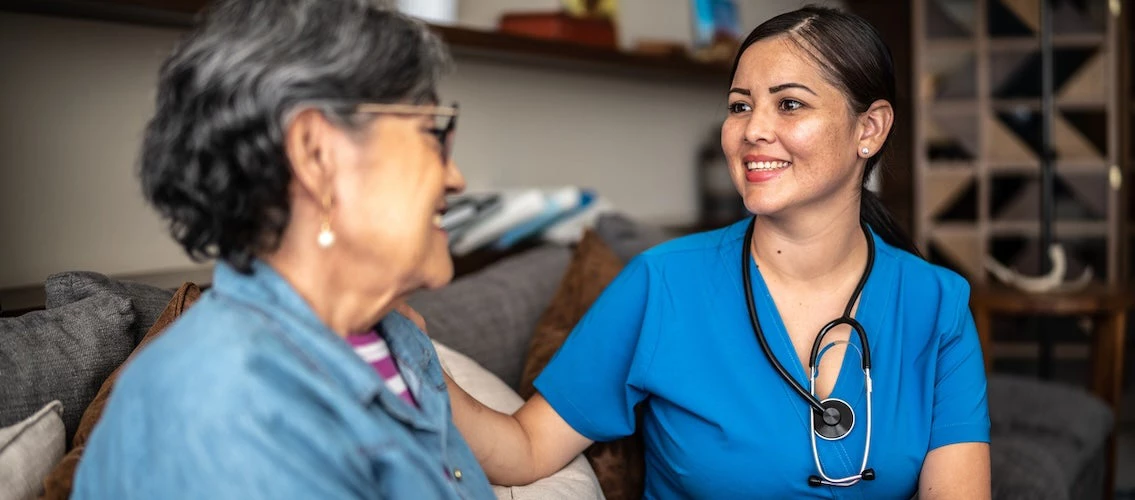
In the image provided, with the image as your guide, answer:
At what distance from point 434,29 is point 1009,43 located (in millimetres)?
3431

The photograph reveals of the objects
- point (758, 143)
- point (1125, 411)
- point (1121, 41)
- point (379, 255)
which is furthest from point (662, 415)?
point (1121, 41)

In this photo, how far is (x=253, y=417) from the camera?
0.80 meters

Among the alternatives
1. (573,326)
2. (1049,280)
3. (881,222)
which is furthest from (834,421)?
(1049,280)

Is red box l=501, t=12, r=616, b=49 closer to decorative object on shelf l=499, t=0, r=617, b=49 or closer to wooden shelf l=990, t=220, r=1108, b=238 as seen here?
decorative object on shelf l=499, t=0, r=617, b=49

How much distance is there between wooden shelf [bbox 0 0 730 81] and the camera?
1758mm

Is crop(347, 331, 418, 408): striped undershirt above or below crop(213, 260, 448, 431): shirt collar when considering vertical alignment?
below

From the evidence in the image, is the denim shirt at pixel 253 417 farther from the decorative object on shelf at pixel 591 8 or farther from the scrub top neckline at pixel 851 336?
the decorative object on shelf at pixel 591 8

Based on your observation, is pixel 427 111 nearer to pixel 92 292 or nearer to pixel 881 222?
pixel 92 292

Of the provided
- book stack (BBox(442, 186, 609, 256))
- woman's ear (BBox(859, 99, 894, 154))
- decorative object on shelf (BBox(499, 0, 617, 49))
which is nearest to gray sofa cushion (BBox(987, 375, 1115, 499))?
woman's ear (BBox(859, 99, 894, 154))

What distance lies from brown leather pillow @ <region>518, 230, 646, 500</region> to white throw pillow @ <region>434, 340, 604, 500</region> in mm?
71

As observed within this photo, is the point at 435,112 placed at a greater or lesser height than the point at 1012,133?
greater

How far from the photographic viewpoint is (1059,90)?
4.91 meters

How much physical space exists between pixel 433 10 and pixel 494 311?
87cm

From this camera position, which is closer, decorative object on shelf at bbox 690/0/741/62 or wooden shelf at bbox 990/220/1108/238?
decorative object on shelf at bbox 690/0/741/62
